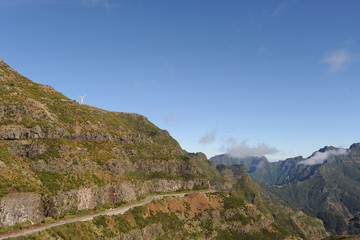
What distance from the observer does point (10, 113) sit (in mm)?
125250

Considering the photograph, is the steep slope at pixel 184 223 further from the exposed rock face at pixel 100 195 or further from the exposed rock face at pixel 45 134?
the exposed rock face at pixel 45 134

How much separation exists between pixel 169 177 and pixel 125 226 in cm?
8537

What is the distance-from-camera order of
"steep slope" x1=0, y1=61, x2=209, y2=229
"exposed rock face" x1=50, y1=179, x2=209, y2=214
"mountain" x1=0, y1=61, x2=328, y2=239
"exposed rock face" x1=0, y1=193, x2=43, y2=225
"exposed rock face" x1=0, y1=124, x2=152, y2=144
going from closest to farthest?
"exposed rock face" x1=0, y1=193, x2=43, y2=225
"mountain" x1=0, y1=61, x2=328, y2=239
"steep slope" x1=0, y1=61, x2=209, y2=229
"exposed rock face" x1=50, y1=179, x2=209, y2=214
"exposed rock face" x1=0, y1=124, x2=152, y2=144

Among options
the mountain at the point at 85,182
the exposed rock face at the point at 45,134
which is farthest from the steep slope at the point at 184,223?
the exposed rock face at the point at 45,134

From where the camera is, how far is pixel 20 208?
7994 centimetres

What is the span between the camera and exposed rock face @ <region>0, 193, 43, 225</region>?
7569 cm

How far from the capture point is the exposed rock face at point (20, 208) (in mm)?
75688

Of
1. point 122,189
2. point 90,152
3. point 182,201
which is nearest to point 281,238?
point 182,201

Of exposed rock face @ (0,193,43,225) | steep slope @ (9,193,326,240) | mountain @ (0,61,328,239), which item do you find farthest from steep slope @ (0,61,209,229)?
steep slope @ (9,193,326,240)

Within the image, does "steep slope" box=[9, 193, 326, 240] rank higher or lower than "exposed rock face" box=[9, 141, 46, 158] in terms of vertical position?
lower

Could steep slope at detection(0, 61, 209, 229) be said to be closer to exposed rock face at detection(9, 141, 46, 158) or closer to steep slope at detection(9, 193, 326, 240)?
exposed rock face at detection(9, 141, 46, 158)

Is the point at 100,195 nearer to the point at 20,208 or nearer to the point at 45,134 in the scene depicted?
the point at 20,208

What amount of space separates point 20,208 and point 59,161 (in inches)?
1314

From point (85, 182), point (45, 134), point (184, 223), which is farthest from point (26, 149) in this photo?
point (184, 223)
